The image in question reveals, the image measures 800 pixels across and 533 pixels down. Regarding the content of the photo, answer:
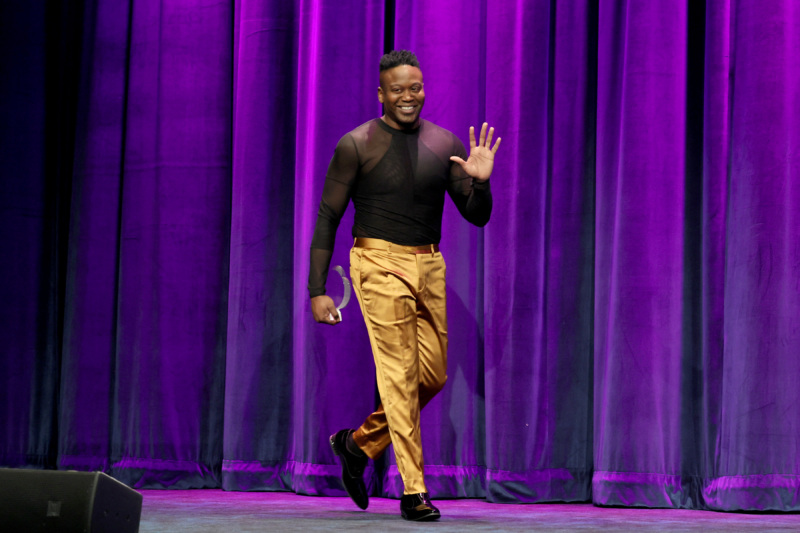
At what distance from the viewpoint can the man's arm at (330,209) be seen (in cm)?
318

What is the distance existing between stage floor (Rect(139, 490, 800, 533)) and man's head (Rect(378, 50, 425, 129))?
1300 millimetres

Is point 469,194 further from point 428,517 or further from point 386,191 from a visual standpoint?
point 428,517

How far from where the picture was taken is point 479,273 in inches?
150

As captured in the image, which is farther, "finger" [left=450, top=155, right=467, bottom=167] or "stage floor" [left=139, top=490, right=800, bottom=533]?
"finger" [left=450, top=155, right=467, bottom=167]

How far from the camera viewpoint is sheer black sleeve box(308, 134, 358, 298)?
318 centimetres

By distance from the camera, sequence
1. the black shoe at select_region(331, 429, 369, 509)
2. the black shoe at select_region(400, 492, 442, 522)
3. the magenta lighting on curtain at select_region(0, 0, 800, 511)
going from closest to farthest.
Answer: the black shoe at select_region(400, 492, 442, 522), the black shoe at select_region(331, 429, 369, 509), the magenta lighting on curtain at select_region(0, 0, 800, 511)

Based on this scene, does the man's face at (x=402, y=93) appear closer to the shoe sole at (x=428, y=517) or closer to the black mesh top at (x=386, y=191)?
the black mesh top at (x=386, y=191)

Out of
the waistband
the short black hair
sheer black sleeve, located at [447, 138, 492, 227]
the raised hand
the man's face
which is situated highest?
the short black hair

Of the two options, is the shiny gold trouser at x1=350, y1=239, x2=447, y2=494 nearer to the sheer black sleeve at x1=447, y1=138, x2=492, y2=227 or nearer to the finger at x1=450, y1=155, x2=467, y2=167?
the sheer black sleeve at x1=447, y1=138, x2=492, y2=227

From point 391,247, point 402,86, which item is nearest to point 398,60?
point 402,86

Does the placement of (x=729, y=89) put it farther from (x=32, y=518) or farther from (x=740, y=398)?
(x=32, y=518)

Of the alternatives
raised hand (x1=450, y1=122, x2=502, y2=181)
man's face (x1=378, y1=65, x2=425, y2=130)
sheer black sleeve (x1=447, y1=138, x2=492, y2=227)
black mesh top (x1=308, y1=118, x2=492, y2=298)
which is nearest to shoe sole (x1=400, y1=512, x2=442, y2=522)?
black mesh top (x1=308, y1=118, x2=492, y2=298)

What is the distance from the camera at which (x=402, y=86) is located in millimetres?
3143

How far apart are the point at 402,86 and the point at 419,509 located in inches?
52.7
